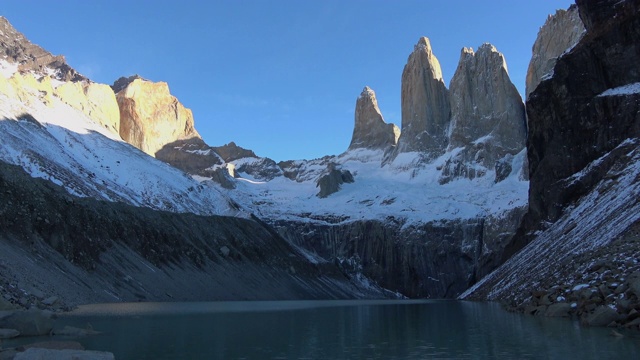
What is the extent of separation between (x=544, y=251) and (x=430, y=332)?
46294 mm

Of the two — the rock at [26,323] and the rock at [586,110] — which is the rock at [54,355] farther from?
the rock at [586,110]

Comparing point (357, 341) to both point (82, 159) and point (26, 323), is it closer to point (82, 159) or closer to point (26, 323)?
point (26, 323)

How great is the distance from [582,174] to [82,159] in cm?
10075

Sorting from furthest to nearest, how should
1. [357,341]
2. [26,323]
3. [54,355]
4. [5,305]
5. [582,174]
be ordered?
[582,174] → [5,305] → [357,341] → [26,323] → [54,355]

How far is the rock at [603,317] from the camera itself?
1297 inches

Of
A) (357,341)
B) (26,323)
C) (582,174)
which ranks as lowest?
(357,341)

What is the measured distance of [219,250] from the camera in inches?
4796

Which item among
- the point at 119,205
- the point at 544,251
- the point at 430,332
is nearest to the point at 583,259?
the point at 430,332

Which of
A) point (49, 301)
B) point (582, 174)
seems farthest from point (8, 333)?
point (582, 174)

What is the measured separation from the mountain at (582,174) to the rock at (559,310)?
0.24ft

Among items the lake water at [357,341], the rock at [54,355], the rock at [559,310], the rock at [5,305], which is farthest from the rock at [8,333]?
the rock at [559,310]

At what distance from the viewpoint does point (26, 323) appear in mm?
30656

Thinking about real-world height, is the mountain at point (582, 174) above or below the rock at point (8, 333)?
above

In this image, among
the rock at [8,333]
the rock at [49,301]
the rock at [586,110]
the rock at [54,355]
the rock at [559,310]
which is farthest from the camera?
the rock at [586,110]
